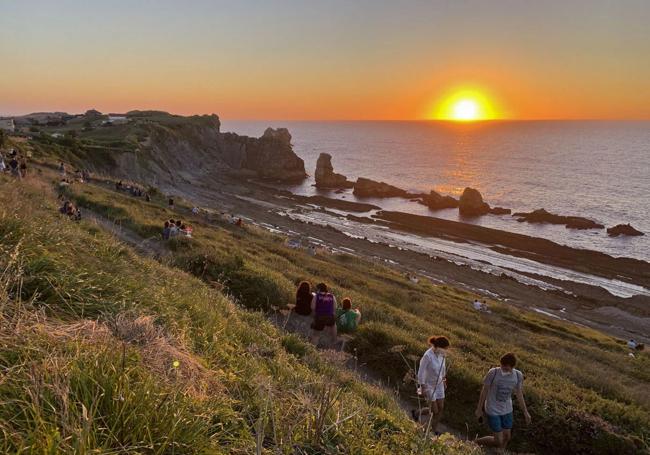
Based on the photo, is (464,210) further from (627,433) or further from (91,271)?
(91,271)

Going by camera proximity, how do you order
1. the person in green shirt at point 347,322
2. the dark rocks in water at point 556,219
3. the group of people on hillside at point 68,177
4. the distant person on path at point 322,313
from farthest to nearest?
the dark rocks in water at point 556,219, the group of people on hillside at point 68,177, the person in green shirt at point 347,322, the distant person on path at point 322,313

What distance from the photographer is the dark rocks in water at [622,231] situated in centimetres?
6456

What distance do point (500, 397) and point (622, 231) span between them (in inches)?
2815

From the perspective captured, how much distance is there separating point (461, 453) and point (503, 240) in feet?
205

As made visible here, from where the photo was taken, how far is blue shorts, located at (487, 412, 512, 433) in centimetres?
757

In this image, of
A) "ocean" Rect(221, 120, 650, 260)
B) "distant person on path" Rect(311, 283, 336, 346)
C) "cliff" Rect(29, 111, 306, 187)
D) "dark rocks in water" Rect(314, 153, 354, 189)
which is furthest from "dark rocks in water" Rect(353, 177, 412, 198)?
"distant person on path" Rect(311, 283, 336, 346)

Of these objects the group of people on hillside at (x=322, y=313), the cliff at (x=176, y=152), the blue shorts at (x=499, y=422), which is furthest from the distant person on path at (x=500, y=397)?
the cliff at (x=176, y=152)

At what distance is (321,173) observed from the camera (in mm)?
106312

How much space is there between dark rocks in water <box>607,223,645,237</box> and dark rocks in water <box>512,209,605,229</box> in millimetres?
3498

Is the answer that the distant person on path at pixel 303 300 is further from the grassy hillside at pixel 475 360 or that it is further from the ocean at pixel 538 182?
the ocean at pixel 538 182

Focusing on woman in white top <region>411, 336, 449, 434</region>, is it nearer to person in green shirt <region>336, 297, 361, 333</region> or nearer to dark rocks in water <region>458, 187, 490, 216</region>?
person in green shirt <region>336, 297, 361, 333</region>

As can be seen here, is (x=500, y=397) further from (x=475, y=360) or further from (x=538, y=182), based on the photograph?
(x=538, y=182)

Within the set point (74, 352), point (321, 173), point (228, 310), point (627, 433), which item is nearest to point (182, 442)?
point (74, 352)

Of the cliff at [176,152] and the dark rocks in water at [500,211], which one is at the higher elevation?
the cliff at [176,152]
